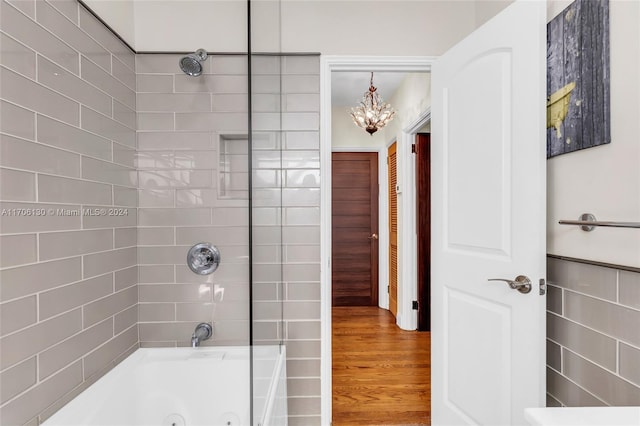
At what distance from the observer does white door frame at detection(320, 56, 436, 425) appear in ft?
5.82

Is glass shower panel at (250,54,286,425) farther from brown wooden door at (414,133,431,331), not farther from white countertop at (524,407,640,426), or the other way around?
brown wooden door at (414,133,431,331)

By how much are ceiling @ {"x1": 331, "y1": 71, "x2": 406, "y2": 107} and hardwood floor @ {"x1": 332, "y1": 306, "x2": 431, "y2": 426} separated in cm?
251

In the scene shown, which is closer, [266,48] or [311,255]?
[266,48]

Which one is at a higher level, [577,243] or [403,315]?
[577,243]

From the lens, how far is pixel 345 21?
178 centimetres

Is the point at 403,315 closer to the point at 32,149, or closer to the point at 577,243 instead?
the point at 577,243

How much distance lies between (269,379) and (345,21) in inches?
68.9

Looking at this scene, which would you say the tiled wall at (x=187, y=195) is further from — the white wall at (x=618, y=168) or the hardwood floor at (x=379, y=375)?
the white wall at (x=618, y=168)

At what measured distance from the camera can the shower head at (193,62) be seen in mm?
1569

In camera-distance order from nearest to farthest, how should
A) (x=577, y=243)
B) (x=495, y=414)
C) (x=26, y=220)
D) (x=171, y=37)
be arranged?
(x=26, y=220)
(x=577, y=243)
(x=495, y=414)
(x=171, y=37)

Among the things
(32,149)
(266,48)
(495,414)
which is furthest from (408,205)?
(32,149)

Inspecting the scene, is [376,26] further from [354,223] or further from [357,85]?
[354,223]

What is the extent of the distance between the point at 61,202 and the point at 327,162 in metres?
1.16

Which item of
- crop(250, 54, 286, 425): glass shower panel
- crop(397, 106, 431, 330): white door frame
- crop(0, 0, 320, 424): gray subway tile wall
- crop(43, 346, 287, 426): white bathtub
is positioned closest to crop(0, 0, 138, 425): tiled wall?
crop(0, 0, 320, 424): gray subway tile wall
